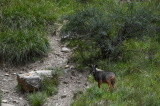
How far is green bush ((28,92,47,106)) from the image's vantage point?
6.85 meters

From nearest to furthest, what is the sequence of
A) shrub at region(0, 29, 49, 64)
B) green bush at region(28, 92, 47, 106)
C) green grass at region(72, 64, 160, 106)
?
1. green grass at region(72, 64, 160, 106)
2. green bush at region(28, 92, 47, 106)
3. shrub at region(0, 29, 49, 64)

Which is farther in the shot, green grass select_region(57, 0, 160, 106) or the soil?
green grass select_region(57, 0, 160, 106)

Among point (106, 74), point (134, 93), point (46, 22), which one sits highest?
point (46, 22)

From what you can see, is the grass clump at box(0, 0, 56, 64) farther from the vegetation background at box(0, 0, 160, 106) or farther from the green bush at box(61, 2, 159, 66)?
the green bush at box(61, 2, 159, 66)

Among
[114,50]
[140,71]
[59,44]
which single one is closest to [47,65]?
[59,44]

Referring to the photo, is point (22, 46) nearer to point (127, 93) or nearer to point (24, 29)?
point (24, 29)

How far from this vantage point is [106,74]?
6.95 metres

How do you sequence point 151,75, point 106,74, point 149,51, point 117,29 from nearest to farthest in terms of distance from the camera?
A: point 106,74 → point 151,75 → point 117,29 → point 149,51

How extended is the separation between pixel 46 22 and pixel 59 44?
1201mm

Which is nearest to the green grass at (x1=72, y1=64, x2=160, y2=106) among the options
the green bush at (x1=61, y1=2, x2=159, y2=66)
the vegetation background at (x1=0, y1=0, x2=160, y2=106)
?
the vegetation background at (x1=0, y1=0, x2=160, y2=106)

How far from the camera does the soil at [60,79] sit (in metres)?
7.19

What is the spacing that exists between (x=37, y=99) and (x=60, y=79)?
146cm

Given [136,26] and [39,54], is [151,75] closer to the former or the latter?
[136,26]

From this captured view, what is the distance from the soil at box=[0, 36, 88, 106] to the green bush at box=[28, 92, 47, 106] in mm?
120
